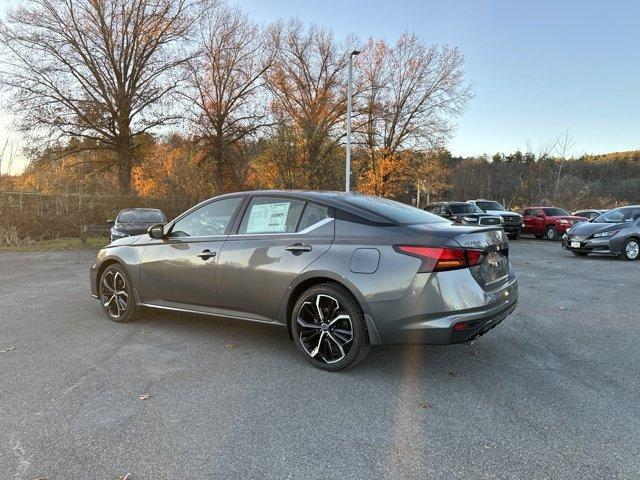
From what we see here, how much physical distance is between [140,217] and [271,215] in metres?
12.0

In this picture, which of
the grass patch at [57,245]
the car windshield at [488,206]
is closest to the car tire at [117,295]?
the grass patch at [57,245]

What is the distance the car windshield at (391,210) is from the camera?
4.19 m

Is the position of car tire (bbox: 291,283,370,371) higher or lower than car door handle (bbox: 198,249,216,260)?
lower

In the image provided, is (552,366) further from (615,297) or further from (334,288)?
(615,297)

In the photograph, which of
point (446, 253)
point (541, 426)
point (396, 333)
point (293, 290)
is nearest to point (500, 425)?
point (541, 426)

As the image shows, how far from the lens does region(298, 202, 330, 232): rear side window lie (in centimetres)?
430

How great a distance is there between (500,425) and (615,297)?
551cm

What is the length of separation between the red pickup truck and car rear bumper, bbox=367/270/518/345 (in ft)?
68.4

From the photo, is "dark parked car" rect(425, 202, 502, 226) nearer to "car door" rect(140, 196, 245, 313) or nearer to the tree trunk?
"car door" rect(140, 196, 245, 313)

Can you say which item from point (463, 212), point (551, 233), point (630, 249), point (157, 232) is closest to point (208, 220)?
point (157, 232)

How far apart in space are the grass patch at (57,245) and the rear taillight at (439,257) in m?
15.5

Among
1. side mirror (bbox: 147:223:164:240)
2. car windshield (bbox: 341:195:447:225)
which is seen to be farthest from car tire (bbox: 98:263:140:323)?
car windshield (bbox: 341:195:447:225)

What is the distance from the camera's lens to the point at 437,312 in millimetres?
3623

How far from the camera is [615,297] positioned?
7.44 meters
